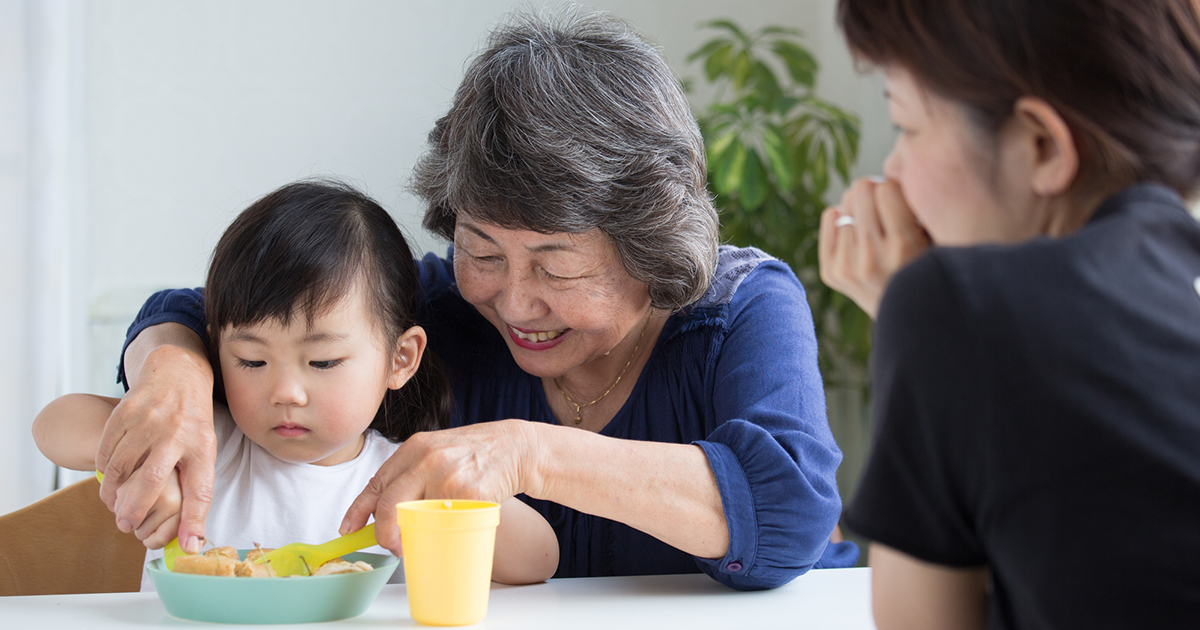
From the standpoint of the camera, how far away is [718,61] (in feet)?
9.81

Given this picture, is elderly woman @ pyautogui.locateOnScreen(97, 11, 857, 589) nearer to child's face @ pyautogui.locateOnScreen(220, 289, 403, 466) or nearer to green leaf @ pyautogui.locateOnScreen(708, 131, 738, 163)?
child's face @ pyautogui.locateOnScreen(220, 289, 403, 466)

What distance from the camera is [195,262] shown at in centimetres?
295

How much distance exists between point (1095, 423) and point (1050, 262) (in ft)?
0.29

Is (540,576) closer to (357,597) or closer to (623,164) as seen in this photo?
(357,597)

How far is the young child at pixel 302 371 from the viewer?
46.2 inches

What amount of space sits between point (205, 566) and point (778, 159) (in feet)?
7.37

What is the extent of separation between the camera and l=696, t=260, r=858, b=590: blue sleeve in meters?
1.00

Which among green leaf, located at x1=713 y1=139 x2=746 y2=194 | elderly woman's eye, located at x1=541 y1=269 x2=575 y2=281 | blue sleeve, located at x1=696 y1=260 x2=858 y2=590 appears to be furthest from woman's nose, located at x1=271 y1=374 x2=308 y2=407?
green leaf, located at x1=713 y1=139 x2=746 y2=194

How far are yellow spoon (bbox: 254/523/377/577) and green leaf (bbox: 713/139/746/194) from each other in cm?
199

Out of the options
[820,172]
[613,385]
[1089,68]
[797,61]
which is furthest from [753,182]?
[1089,68]

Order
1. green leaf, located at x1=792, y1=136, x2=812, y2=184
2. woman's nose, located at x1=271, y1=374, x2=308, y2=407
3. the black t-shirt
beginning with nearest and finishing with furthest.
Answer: the black t-shirt → woman's nose, located at x1=271, y1=374, x2=308, y2=407 → green leaf, located at x1=792, y1=136, x2=812, y2=184

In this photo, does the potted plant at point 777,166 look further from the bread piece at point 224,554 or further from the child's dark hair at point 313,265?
the bread piece at point 224,554

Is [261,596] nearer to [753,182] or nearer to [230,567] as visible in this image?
[230,567]

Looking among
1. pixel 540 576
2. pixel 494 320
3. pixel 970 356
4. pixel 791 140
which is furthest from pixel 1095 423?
pixel 791 140
